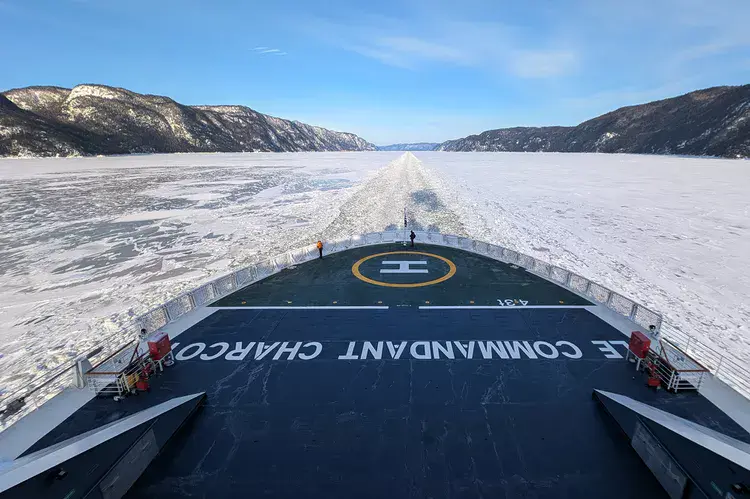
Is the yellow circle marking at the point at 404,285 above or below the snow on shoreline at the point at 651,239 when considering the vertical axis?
above

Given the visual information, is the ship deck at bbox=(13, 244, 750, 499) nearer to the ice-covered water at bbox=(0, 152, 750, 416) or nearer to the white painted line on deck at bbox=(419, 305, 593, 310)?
the white painted line on deck at bbox=(419, 305, 593, 310)

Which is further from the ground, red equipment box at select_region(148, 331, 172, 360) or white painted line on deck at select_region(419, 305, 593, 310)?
red equipment box at select_region(148, 331, 172, 360)

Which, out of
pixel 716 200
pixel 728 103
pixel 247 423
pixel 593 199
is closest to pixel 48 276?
pixel 247 423

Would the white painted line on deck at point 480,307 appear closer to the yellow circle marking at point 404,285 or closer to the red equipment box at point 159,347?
the yellow circle marking at point 404,285

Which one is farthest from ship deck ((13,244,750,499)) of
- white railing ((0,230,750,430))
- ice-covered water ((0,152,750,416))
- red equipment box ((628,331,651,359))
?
ice-covered water ((0,152,750,416))

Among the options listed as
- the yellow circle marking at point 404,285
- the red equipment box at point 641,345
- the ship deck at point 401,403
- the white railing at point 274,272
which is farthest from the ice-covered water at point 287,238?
the yellow circle marking at point 404,285

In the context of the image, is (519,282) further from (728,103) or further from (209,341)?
(728,103)
